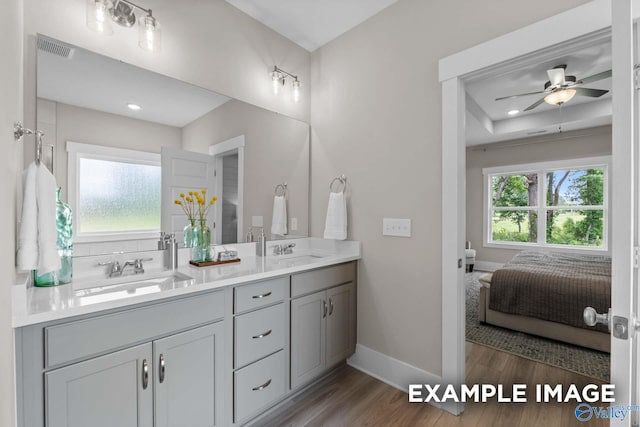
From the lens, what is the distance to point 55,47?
4.61 feet

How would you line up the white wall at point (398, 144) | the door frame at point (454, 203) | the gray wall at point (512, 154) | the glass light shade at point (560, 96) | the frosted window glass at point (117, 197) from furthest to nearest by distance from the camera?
the gray wall at point (512, 154) → the glass light shade at point (560, 96) → the white wall at point (398, 144) → the door frame at point (454, 203) → the frosted window glass at point (117, 197)

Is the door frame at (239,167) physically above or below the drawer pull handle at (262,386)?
above

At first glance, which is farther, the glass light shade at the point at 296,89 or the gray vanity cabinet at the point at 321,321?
the glass light shade at the point at 296,89

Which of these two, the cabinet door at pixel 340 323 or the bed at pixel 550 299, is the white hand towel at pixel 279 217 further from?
the bed at pixel 550 299

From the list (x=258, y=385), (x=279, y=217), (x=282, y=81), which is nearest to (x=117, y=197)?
(x=279, y=217)

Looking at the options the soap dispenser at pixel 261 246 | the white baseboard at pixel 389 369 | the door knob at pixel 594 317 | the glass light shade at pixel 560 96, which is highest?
the glass light shade at pixel 560 96

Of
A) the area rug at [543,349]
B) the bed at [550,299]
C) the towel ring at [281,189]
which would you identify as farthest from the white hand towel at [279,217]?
the bed at [550,299]

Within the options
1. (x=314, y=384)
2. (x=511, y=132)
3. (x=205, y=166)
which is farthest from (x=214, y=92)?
(x=511, y=132)

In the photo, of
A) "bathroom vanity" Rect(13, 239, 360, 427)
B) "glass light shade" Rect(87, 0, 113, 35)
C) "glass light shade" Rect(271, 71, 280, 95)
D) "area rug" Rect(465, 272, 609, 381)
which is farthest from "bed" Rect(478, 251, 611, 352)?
"glass light shade" Rect(87, 0, 113, 35)

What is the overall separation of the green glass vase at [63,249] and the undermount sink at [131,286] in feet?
0.40

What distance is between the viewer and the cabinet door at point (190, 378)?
4.18 ft

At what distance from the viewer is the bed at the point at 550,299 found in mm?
2516

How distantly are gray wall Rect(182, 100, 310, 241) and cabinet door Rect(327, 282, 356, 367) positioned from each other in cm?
67

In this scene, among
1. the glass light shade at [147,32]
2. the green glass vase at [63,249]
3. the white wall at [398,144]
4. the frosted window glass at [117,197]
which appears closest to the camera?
the green glass vase at [63,249]
